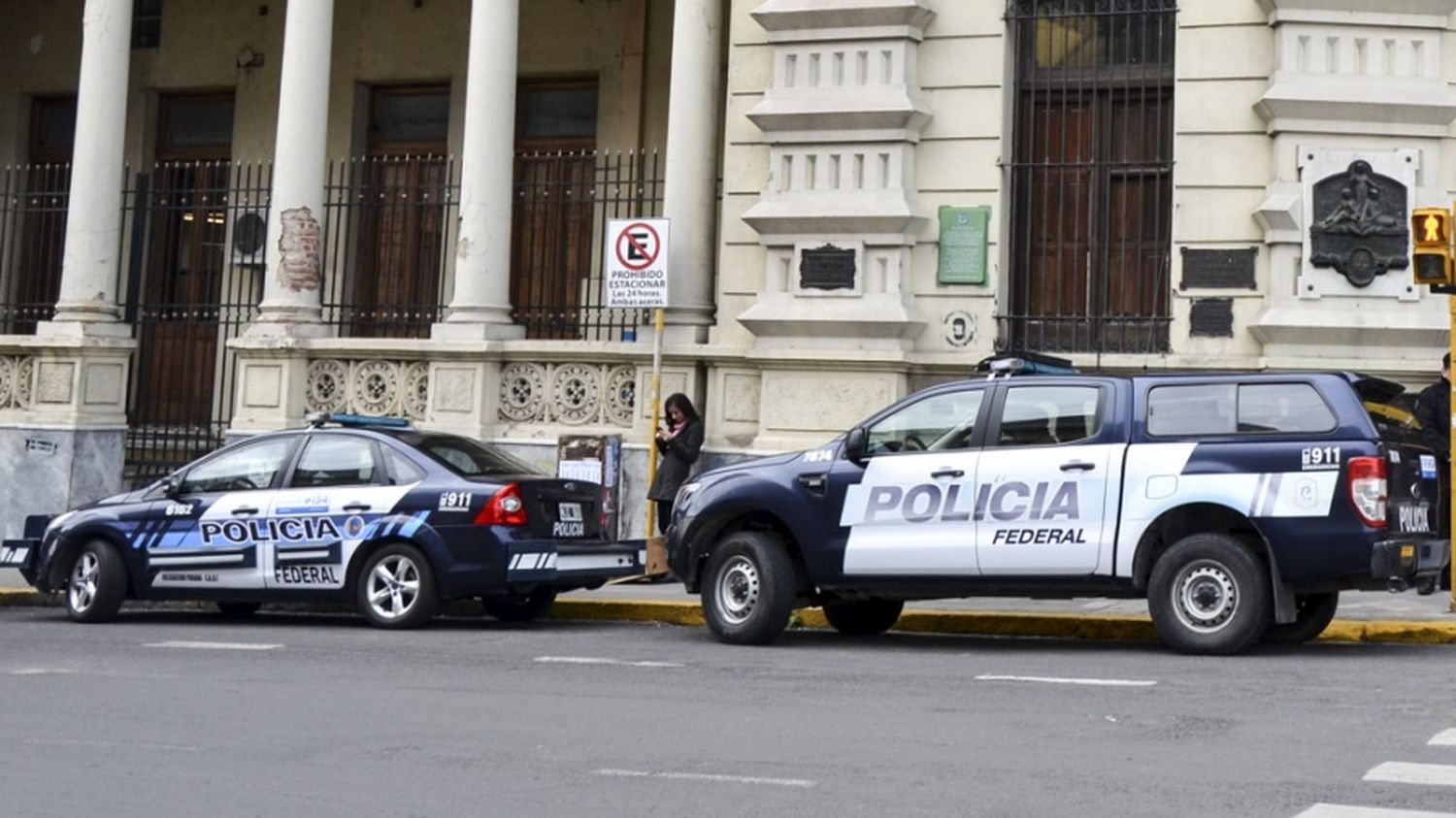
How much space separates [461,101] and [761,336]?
23.9 feet

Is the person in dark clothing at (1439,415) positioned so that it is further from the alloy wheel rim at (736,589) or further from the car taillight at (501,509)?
the car taillight at (501,509)

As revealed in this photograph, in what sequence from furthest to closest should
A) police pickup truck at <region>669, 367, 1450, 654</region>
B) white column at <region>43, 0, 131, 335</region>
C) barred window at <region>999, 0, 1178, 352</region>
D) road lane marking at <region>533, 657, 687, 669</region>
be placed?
1. white column at <region>43, 0, 131, 335</region>
2. barred window at <region>999, 0, 1178, 352</region>
3. road lane marking at <region>533, 657, 687, 669</region>
4. police pickup truck at <region>669, 367, 1450, 654</region>

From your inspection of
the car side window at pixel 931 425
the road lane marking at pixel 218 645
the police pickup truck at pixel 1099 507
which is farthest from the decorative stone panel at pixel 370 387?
the car side window at pixel 931 425

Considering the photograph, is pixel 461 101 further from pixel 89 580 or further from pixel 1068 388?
pixel 1068 388

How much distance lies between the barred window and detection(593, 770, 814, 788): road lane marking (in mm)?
10118

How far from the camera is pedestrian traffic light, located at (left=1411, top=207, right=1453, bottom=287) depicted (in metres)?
12.8

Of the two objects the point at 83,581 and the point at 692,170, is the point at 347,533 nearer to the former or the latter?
the point at 83,581

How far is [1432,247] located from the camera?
12.8 m

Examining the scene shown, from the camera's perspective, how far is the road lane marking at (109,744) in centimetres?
825

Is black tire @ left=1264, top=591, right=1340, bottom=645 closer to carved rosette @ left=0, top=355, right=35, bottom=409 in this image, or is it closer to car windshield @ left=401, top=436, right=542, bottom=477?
car windshield @ left=401, top=436, right=542, bottom=477

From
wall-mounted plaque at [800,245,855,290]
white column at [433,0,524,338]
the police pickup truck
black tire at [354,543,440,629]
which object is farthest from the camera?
white column at [433,0,524,338]

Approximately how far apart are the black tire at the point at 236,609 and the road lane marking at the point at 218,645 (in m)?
2.62

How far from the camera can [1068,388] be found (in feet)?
38.9

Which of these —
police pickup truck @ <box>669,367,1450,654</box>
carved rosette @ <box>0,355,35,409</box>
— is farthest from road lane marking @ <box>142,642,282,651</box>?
carved rosette @ <box>0,355,35,409</box>
